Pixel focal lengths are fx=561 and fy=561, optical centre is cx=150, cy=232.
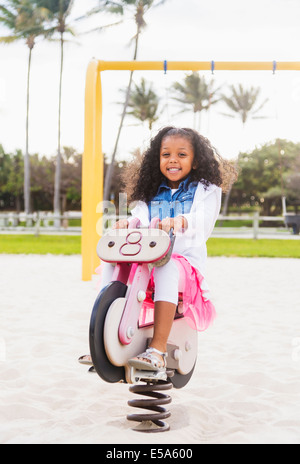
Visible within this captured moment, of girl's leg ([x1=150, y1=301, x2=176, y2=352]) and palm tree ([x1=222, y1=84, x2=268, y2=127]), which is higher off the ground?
palm tree ([x1=222, y1=84, x2=268, y2=127])

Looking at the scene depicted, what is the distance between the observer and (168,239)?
7.43 feet

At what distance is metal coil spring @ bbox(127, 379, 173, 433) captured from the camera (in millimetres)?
2249

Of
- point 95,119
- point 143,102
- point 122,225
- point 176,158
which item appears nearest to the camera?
point 122,225

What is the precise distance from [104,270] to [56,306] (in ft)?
9.76

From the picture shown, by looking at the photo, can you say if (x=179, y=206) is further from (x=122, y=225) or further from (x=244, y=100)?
(x=244, y=100)

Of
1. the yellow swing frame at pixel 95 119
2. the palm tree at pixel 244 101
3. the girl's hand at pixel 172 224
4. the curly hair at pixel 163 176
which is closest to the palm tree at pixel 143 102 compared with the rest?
the palm tree at pixel 244 101

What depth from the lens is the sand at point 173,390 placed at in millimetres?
2191

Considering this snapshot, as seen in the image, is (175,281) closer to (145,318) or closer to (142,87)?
(145,318)

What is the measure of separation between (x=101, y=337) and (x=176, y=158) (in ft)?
3.26

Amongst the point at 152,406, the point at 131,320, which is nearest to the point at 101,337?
the point at 131,320

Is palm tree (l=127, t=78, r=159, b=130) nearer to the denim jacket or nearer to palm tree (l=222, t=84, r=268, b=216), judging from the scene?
palm tree (l=222, t=84, r=268, b=216)

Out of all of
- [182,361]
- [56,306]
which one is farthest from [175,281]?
[56,306]

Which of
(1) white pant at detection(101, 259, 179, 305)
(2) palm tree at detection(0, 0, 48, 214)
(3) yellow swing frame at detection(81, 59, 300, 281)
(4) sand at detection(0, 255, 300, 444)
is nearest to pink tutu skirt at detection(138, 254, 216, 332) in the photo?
(1) white pant at detection(101, 259, 179, 305)

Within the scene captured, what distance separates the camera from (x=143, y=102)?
36188 mm
